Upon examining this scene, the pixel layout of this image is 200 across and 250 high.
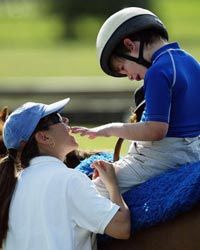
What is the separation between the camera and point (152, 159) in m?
4.76

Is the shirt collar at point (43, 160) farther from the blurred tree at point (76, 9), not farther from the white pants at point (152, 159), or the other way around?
the blurred tree at point (76, 9)

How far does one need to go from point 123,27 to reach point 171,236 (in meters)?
0.98

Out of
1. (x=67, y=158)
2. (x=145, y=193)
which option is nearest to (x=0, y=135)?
(x=67, y=158)

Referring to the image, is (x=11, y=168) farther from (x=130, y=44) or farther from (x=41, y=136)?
(x=130, y=44)

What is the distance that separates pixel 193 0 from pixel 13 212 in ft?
148

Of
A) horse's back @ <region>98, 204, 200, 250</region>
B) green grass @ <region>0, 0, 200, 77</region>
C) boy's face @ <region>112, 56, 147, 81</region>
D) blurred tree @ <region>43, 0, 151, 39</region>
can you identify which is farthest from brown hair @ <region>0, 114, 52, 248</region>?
blurred tree @ <region>43, 0, 151, 39</region>

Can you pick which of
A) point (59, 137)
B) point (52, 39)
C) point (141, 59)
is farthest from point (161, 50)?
point (52, 39)

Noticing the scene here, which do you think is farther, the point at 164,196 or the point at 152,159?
the point at 152,159

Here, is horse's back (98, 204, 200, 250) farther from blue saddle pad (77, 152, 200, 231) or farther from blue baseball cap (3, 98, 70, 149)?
blue baseball cap (3, 98, 70, 149)

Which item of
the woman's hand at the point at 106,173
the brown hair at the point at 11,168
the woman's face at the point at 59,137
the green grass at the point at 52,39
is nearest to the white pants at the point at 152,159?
the woman's hand at the point at 106,173

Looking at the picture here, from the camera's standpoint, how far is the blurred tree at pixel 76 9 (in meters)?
42.6

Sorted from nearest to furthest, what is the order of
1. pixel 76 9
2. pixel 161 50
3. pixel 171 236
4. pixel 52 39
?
1. pixel 171 236
2. pixel 161 50
3. pixel 52 39
4. pixel 76 9

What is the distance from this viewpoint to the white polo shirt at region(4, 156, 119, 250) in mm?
4516

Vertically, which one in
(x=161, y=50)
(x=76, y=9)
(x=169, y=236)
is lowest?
(x=76, y=9)
